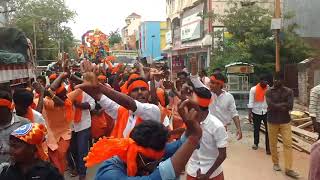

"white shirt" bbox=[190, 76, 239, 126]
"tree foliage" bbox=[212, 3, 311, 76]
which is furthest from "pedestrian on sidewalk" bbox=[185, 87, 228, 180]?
"tree foliage" bbox=[212, 3, 311, 76]

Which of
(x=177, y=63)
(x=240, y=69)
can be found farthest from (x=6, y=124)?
(x=177, y=63)

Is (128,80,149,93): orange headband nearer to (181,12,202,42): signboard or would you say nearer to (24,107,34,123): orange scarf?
(24,107,34,123): orange scarf

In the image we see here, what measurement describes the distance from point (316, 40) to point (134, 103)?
1803 centimetres

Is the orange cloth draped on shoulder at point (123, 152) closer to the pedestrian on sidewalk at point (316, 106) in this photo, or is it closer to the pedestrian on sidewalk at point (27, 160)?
the pedestrian on sidewalk at point (27, 160)

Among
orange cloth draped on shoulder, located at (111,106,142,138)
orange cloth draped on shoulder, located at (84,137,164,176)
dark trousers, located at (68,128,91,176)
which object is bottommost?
dark trousers, located at (68,128,91,176)

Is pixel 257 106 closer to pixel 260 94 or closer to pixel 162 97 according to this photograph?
pixel 260 94

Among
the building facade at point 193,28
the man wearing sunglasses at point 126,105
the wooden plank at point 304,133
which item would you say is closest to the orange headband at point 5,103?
the man wearing sunglasses at point 126,105

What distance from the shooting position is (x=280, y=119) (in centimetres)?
717

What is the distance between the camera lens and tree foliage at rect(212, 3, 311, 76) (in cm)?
1841

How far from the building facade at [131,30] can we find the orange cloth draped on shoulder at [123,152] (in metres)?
69.6

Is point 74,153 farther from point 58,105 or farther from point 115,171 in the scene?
point 115,171

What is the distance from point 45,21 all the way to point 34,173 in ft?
147

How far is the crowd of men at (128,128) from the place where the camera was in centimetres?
234

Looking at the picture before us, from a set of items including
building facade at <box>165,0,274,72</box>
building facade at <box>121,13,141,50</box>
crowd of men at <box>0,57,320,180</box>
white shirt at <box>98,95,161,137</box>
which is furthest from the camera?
building facade at <box>121,13,141,50</box>
